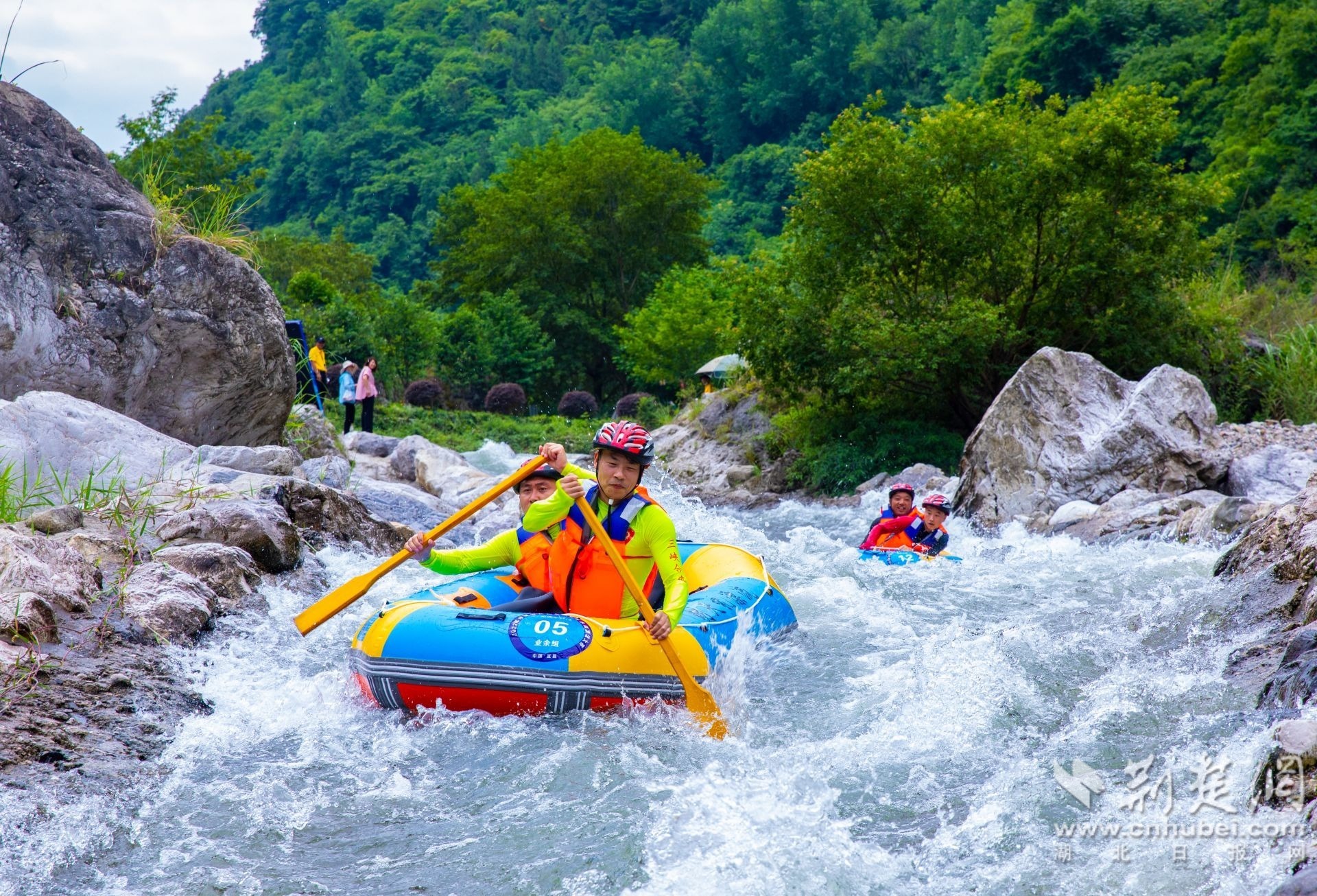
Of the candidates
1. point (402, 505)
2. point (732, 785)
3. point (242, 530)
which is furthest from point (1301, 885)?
point (402, 505)

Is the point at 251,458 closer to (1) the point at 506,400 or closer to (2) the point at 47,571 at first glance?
(2) the point at 47,571

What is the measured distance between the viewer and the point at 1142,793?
13.1ft

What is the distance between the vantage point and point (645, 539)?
5512mm

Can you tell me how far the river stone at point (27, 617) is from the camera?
498 centimetres

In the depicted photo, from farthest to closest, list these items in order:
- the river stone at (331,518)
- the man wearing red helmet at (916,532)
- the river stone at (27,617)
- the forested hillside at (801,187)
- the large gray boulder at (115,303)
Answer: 1. the forested hillside at (801,187)
2. the man wearing red helmet at (916,532)
3. the large gray boulder at (115,303)
4. the river stone at (331,518)
5. the river stone at (27,617)

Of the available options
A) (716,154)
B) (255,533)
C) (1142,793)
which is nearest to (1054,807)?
(1142,793)

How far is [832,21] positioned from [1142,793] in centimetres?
5839

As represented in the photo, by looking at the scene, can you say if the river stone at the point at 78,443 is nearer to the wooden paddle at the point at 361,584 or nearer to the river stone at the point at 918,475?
the wooden paddle at the point at 361,584

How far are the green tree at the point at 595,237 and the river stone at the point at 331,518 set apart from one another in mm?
24711

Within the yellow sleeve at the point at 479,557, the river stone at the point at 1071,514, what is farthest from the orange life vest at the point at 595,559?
the river stone at the point at 1071,514

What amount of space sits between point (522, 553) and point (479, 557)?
0.24m

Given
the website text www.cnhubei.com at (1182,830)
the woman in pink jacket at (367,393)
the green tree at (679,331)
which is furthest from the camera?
the green tree at (679,331)

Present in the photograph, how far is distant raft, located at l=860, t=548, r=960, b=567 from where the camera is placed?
9180 mm

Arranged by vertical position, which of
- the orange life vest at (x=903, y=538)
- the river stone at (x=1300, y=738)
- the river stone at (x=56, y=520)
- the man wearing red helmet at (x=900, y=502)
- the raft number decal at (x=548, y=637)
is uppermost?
the river stone at (x=56, y=520)
